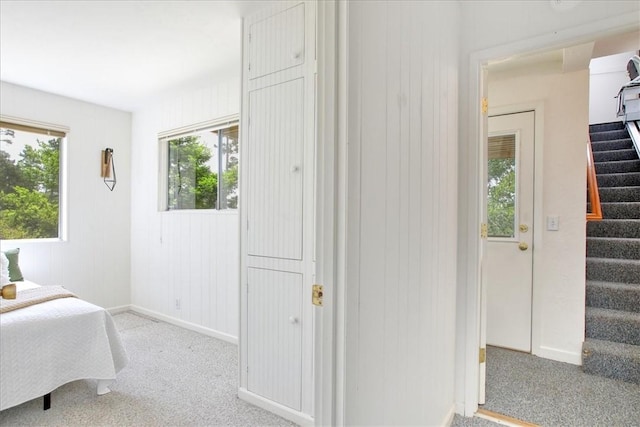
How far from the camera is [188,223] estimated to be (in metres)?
3.58

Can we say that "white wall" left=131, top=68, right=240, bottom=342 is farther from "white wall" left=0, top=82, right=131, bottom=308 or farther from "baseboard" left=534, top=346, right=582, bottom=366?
"baseboard" left=534, top=346, right=582, bottom=366

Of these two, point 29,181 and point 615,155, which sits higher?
point 615,155

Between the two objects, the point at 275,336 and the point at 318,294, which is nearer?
the point at 318,294

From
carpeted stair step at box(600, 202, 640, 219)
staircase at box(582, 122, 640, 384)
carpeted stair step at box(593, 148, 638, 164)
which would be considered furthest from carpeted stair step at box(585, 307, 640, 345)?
carpeted stair step at box(593, 148, 638, 164)

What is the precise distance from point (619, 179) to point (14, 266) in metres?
6.32

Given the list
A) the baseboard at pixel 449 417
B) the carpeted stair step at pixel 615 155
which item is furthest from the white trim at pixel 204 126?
the carpeted stair step at pixel 615 155

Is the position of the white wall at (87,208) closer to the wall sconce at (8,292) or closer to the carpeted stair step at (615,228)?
Answer: the wall sconce at (8,292)

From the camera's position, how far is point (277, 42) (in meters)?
2.15

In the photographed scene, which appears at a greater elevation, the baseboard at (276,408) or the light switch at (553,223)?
the light switch at (553,223)

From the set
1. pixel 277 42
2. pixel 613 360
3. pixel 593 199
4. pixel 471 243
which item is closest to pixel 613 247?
pixel 593 199

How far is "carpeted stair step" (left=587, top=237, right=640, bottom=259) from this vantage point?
9.97ft

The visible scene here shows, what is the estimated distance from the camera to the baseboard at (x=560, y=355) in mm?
2648

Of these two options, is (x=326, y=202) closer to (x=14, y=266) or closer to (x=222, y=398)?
(x=222, y=398)

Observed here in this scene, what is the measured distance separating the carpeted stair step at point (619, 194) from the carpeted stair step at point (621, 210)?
8.7 inches
